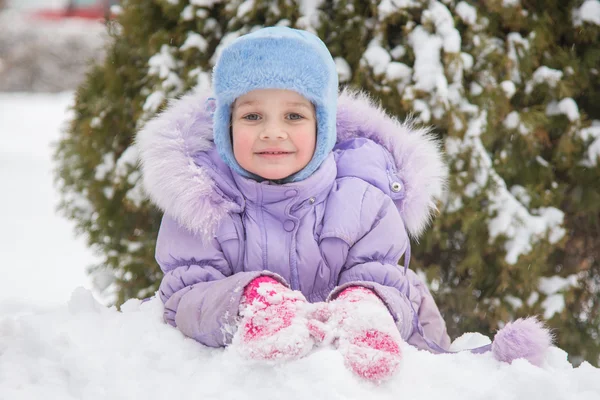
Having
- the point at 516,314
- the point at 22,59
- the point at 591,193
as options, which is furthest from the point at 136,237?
the point at 22,59

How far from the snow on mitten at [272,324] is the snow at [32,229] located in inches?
43.9

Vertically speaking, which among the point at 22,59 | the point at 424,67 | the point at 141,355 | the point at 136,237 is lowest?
the point at 22,59

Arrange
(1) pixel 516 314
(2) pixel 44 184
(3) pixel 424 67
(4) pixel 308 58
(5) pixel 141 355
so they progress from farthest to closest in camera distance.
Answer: (2) pixel 44 184 < (1) pixel 516 314 < (3) pixel 424 67 < (4) pixel 308 58 < (5) pixel 141 355

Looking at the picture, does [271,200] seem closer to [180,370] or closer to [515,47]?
[180,370]

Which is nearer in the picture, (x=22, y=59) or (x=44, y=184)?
(x=44, y=184)

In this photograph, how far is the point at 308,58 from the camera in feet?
7.09

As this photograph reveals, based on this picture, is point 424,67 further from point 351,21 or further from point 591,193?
point 591,193

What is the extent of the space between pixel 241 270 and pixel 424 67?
4.26 feet

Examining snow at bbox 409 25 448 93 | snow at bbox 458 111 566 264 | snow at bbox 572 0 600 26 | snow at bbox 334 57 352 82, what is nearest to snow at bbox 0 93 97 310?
snow at bbox 334 57 352 82

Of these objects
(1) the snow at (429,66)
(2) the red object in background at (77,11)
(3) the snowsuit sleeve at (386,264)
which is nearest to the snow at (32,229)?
(3) the snowsuit sleeve at (386,264)

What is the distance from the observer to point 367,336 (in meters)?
1.81

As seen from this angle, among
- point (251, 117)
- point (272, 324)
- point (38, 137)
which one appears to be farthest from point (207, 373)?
point (38, 137)

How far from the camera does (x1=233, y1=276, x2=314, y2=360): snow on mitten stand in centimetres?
177

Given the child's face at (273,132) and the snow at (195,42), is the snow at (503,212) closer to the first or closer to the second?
the child's face at (273,132)
